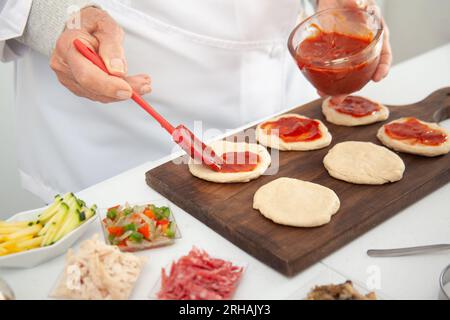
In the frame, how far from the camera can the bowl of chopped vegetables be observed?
5.23 ft

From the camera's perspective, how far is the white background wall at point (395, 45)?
325 centimetres

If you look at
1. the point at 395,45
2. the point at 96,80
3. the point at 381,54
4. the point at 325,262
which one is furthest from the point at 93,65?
the point at 395,45

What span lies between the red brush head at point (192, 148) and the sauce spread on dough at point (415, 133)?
64cm

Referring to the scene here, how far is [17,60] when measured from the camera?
238 centimetres

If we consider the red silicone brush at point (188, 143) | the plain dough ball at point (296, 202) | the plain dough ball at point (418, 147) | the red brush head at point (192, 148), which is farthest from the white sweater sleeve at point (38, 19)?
the plain dough ball at point (418, 147)

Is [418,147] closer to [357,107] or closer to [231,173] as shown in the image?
[357,107]

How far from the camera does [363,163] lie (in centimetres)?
188

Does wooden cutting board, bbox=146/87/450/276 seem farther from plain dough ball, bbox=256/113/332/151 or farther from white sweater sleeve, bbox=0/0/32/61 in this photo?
white sweater sleeve, bbox=0/0/32/61

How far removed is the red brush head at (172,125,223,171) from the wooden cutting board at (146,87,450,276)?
68 mm

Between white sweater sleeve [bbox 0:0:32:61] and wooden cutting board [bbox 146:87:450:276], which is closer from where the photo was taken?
wooden cutting board [bbox 146:87:450:276]

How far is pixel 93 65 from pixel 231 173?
54 centimetres

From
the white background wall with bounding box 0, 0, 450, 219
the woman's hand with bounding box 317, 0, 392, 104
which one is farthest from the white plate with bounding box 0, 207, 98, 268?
the white background wall with bounding box 0, 0, 450, 219
